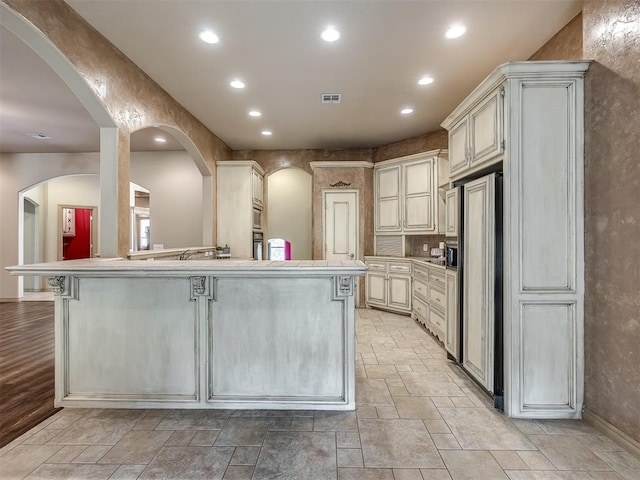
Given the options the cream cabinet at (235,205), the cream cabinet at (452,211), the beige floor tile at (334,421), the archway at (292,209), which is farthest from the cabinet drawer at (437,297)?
the archway at (292,209)

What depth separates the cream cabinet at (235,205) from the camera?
5.60 metres

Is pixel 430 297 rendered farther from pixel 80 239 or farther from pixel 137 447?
pixel 80 239

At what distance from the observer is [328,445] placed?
1917 millimetres

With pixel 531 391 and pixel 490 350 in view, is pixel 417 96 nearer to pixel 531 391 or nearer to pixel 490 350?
pixel 490 350

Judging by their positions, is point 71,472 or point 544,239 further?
point 544,239

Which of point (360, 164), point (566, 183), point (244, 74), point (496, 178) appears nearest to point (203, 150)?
point (244, 74)

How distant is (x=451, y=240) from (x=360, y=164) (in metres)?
→ 2.79

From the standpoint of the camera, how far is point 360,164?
5652 mm

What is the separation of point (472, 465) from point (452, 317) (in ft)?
5.17

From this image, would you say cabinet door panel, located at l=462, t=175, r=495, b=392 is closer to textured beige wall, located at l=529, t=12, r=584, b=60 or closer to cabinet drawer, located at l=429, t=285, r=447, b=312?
cabinet drawer, located at l=429, t=285, r=447, b=312

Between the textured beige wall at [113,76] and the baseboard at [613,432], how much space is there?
3.84 metres

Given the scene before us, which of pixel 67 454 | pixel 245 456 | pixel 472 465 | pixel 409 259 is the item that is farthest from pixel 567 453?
pixel 409 259

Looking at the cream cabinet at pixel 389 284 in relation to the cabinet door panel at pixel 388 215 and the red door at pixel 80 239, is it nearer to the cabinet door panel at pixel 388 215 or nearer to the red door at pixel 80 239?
the cabinet door panel at pixel 388 215

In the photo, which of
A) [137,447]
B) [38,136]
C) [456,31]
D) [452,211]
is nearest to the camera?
[137,447]
